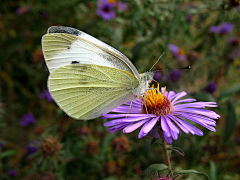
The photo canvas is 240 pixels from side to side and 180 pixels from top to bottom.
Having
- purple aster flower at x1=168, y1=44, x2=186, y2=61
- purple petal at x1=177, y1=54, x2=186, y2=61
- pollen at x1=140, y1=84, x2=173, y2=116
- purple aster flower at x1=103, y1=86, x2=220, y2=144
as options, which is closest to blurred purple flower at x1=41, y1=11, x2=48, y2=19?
purple aster flower at x1=168, y1=44, x2=186, y2=61

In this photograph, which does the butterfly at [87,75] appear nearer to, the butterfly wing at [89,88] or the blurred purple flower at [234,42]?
the butterfly wing at [89,88]

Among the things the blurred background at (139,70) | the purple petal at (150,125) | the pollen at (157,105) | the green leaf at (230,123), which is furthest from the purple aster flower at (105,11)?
the purple petal at (150,125)

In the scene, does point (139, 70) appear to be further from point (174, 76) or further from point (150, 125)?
point (150, 125)

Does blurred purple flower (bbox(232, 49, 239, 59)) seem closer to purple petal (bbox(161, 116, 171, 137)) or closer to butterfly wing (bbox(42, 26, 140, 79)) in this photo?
butterfly wing (bbox(42, 26, 140, 79))

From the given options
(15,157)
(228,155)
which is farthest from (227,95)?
(15,157)

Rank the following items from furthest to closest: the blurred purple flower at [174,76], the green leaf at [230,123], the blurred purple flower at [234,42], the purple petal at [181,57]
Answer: the blurred purple flower at [234,42], the purple petal at [181,57], the blurred purple flower at [174,76], the green leaf at [230,123]

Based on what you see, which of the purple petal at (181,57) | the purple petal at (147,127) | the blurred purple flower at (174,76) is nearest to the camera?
the purple petal at (147,127)
